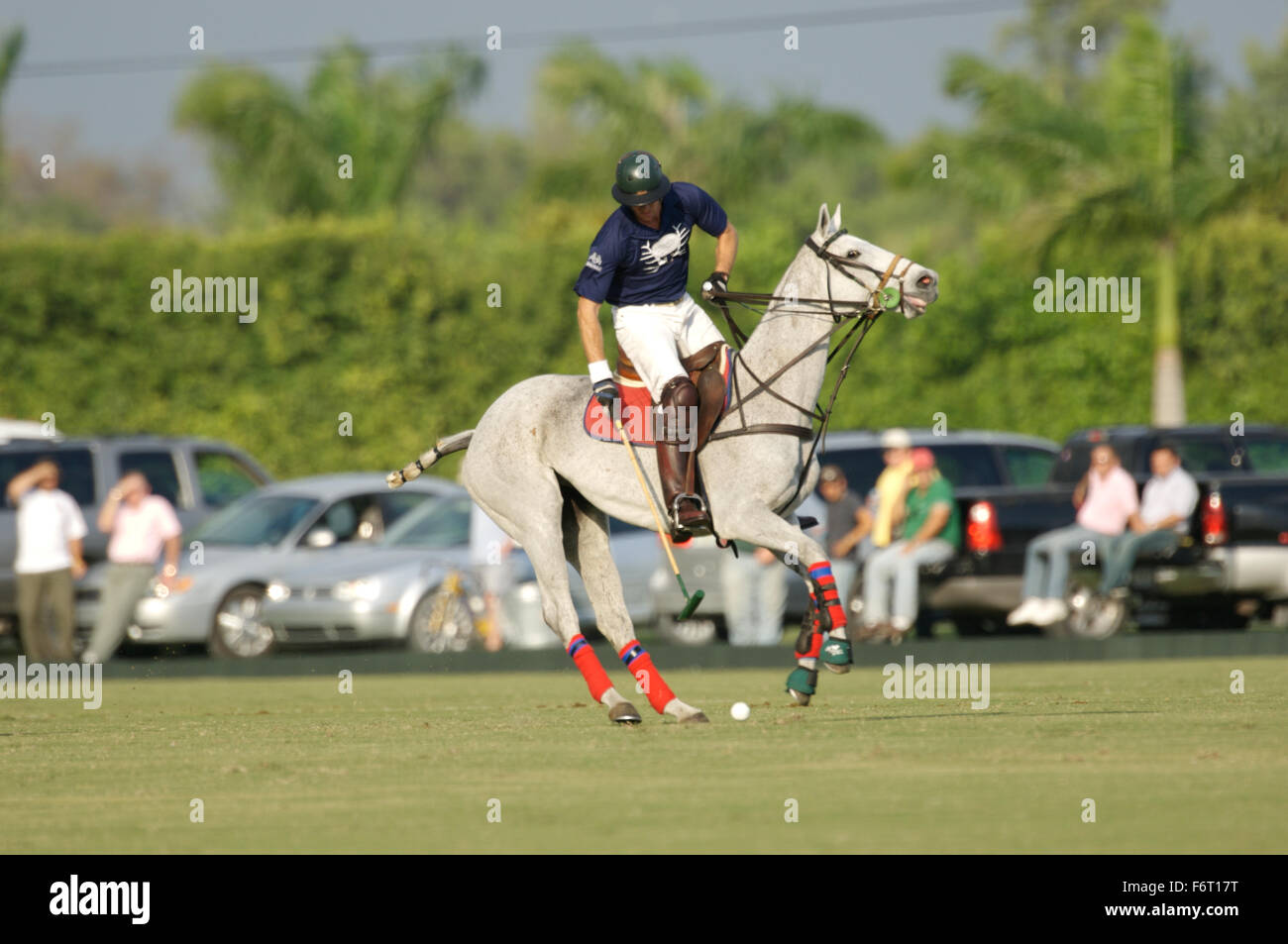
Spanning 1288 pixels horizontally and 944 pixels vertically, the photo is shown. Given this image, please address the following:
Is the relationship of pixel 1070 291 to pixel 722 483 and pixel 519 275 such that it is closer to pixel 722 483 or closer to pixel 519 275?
A: pixel 519 275

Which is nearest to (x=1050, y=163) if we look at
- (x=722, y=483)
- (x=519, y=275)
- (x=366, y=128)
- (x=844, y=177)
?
(x=519, y=275)

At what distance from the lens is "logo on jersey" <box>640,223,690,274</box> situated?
11758mm

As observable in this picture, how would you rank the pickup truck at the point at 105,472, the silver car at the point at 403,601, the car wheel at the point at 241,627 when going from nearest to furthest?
the silver car at the point at 403,601 → the car wheel at the point at 241,627 → the pickup truck at the point at 105,472

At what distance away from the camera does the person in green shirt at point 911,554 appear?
67.0ft

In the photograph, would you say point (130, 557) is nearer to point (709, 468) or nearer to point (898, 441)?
point (898, 441)

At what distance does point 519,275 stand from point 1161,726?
22.8 m

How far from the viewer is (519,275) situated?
32750 millimetres

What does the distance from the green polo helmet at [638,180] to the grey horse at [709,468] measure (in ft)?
3.46

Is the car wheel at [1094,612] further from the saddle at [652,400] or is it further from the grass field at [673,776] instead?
the saddle at [652,400]

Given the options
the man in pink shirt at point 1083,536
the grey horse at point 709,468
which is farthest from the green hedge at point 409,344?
the grey horse at point 709,468

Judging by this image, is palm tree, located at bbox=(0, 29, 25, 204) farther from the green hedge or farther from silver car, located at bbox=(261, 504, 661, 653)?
silver car, located at bbox=(261, 504, 661, 653)

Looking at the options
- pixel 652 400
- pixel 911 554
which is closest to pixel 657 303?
pixel 652 400

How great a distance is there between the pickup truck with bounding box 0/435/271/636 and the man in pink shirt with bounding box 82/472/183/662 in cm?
263
